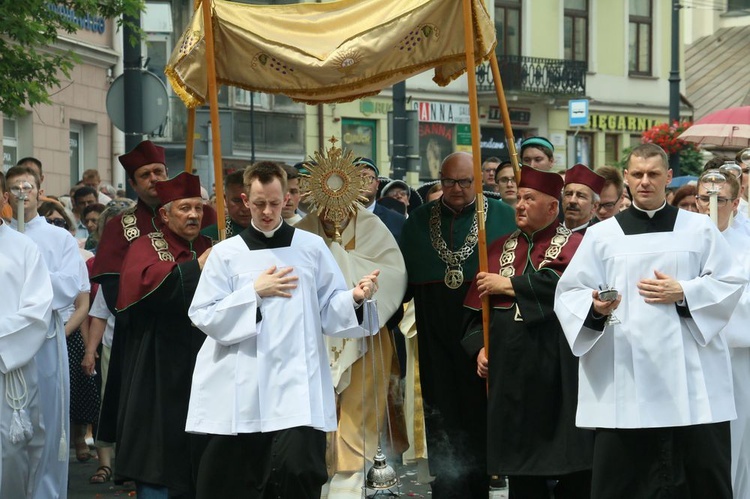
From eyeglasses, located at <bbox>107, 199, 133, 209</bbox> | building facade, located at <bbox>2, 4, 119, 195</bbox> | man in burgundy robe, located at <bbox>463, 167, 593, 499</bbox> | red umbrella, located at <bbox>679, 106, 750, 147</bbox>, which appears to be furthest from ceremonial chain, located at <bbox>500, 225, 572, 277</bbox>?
building facade, located at <bbox>2, 4, 119, 195</bbox>

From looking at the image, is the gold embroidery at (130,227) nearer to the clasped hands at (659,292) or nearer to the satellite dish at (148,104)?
the clasped hands at (659,292)

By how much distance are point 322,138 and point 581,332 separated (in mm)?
25836

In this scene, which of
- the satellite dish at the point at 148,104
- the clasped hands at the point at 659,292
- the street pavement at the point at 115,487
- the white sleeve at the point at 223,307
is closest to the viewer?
the clasped hands at the point at 659,292

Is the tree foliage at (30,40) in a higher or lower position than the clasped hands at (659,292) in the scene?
higher

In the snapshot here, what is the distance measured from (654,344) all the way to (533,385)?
1.22 m

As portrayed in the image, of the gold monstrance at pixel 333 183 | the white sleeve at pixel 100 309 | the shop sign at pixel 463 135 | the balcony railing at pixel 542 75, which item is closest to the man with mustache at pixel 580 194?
the gold monstrance at pixel 333 183

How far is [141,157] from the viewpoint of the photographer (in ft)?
29.9

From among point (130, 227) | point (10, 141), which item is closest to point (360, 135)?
point (10, 141)

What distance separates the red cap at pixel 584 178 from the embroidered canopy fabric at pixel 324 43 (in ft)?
2.95

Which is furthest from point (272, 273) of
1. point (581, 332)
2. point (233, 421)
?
point (581, 332)

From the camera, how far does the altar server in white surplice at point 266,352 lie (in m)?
7.34

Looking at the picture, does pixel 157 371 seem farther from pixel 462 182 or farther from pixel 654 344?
pixel 654 344

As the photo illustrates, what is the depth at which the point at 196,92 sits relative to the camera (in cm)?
882

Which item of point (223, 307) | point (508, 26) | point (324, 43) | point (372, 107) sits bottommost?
point (223, 307)
